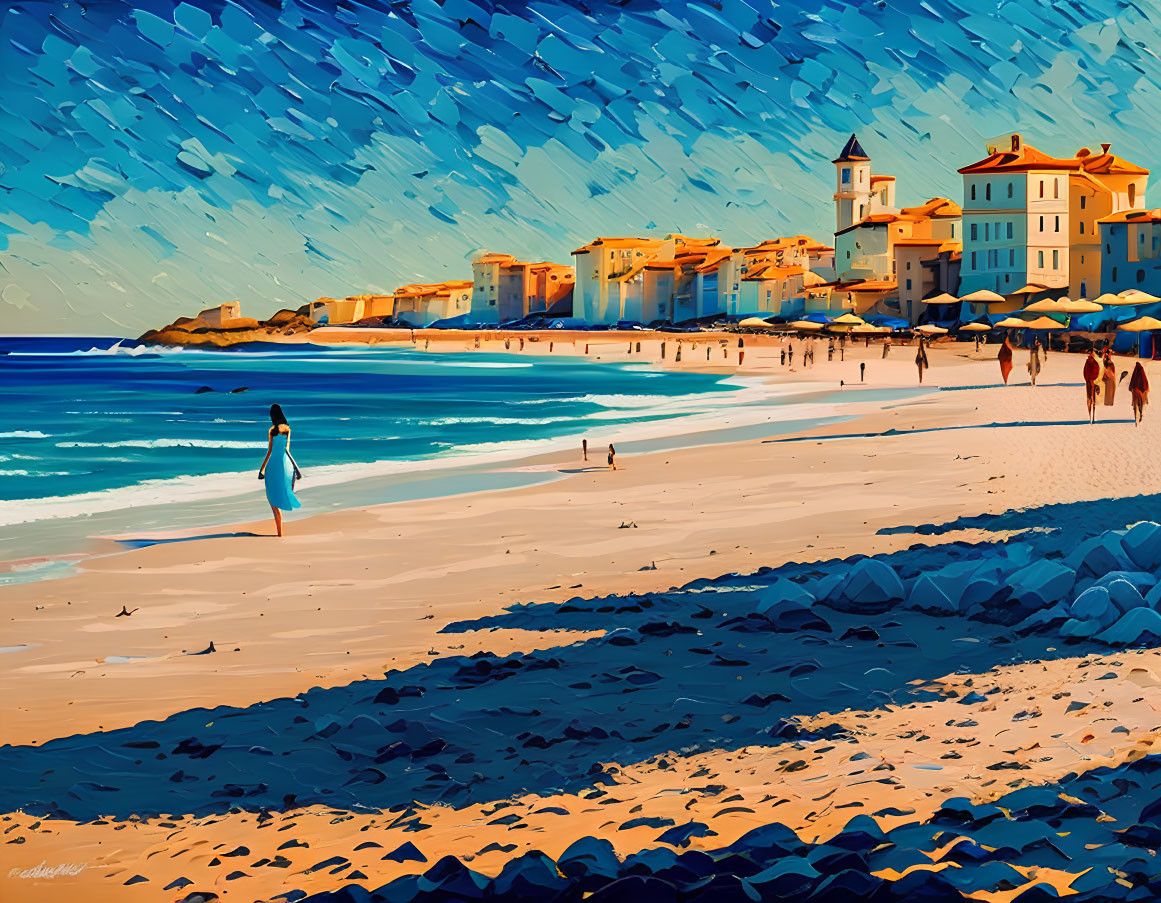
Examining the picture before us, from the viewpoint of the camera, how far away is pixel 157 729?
677cm

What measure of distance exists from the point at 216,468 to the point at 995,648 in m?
21.5

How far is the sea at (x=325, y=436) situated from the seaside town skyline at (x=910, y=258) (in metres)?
25.5

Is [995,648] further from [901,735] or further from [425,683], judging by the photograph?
[425,683]

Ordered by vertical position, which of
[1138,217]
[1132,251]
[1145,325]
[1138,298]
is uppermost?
[1138,217]

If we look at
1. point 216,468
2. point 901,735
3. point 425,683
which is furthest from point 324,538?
point 216,468

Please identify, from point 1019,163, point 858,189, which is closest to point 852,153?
point 858,189

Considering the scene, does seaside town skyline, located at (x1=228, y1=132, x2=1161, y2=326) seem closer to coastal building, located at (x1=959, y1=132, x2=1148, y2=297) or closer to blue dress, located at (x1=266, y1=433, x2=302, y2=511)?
coastal building, located at (x1=959, y1=132, x2=1148, y2=297)

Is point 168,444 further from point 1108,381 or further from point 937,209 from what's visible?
point 937,209

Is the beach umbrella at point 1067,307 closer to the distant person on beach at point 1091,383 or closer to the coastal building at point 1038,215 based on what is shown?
the coastal building at point 1038,215

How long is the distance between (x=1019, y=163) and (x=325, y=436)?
60.8 m

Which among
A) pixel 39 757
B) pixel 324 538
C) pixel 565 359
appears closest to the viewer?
pixel 39 757

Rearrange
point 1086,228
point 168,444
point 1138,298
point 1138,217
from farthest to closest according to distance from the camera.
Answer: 1. point 1086,228
2. point 1138,217
3. point 1138,298
4. point 168,444

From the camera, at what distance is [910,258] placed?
94.3 metres

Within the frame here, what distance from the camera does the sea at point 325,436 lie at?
62.3 feet
